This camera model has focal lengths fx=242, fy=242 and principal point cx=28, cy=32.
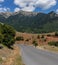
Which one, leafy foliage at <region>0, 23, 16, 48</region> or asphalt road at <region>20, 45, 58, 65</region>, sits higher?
leafy foliage at <region>0, 23, 16, 48</region>

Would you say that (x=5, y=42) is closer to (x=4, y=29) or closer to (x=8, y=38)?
(x=8, y=38)

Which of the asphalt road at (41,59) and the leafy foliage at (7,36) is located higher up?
the leafy foliage at (7,36)

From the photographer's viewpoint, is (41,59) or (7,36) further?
(7,36)

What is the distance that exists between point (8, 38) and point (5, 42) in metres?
1.41

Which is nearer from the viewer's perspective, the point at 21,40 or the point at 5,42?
the point at 5,42

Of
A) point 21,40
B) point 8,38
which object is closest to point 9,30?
point 8,38

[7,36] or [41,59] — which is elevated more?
[7,36]

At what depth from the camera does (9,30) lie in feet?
241

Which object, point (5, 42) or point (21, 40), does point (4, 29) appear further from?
point (21, 40)

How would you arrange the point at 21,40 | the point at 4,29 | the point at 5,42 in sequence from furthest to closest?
the point at 21,40 < the point at 4,29 < the point at 5,42

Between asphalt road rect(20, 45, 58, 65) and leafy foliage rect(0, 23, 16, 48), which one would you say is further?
leafy foliage rect(0, 23, 16, 48)

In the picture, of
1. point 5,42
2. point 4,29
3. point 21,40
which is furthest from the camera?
point 21,40

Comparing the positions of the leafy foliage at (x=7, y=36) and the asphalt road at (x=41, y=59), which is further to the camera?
the leafy foliage at (x=7, y=36)

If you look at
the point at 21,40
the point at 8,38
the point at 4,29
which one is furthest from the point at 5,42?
the point at 21,40
